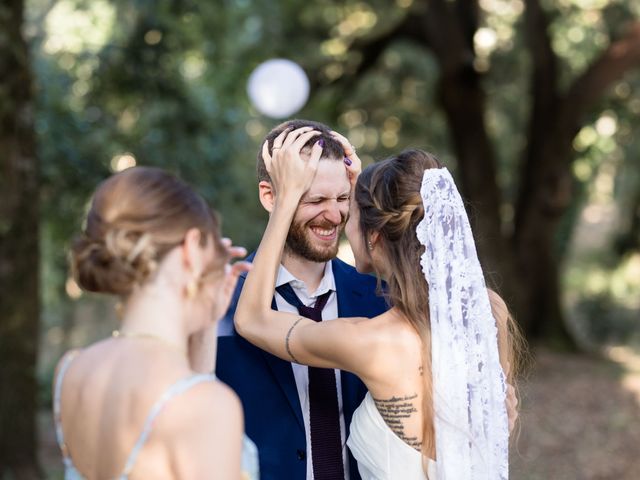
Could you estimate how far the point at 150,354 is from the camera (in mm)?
1901

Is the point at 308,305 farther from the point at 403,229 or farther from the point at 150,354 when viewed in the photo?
the point at 150,354

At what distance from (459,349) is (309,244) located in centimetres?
72

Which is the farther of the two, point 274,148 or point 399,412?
point 274,148

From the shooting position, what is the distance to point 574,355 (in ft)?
49.6

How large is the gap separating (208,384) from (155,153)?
9.25m

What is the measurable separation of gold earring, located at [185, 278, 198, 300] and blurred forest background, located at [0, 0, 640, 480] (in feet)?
17.8

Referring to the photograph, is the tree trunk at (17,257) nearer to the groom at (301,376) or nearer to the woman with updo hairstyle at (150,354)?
the groom at (301,376)

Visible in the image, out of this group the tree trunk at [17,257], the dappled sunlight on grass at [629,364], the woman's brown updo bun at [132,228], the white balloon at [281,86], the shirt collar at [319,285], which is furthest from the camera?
the white balloon at [281,86]

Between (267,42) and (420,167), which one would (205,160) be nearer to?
(267,42)

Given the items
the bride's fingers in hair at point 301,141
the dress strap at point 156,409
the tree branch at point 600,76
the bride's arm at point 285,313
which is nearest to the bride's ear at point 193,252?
the dress strap at point 156,409

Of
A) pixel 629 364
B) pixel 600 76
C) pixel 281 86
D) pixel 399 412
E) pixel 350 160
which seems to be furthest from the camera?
pixel 629 364

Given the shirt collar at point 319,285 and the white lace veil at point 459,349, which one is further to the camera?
the shirt collar at point 319,285

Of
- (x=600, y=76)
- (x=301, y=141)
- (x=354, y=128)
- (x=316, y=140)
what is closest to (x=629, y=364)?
(x=600, y=76)

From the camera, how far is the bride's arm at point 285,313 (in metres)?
2.50
